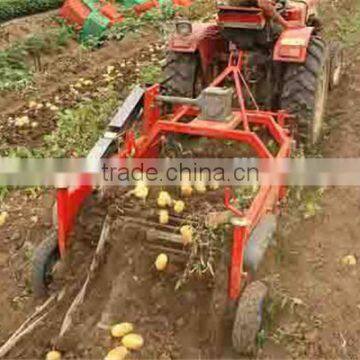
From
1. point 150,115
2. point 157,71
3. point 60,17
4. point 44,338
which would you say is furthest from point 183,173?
point 60,17

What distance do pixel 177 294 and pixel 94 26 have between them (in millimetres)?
9451

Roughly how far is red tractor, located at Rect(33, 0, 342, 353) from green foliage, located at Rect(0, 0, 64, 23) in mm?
9108

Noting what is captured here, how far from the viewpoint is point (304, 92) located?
22.6 ft

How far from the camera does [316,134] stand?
743 centimetres

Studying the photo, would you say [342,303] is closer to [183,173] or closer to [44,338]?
[183,173]

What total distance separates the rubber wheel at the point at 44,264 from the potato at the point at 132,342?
1023mm

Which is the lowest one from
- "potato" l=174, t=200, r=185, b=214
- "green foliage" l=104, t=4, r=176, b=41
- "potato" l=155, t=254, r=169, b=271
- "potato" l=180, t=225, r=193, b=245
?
"green foliage" l=104, t=4, r=176, b=41

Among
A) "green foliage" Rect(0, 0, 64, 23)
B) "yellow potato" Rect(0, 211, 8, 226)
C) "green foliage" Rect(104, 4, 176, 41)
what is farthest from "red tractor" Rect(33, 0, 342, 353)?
"green foliage" Rect(0, 0, 64, 23)

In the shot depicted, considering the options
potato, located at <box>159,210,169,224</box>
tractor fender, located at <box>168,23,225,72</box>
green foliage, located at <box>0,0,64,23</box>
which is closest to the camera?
potato, located at <box>159,210,169,224</box>

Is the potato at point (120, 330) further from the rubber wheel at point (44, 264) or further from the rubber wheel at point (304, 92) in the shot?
the rubber wheel at point (304, 92)

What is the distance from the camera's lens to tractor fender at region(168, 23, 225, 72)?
7.25 meters

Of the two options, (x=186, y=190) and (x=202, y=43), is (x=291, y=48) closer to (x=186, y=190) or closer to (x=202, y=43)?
(x=202, y=43)

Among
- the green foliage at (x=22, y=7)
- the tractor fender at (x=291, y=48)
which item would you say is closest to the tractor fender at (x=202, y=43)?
the tractor fender at (x=291, y=48)

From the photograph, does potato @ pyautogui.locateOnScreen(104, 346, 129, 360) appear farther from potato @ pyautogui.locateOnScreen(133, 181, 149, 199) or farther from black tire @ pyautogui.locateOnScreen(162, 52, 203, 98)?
black tire @ pyautogui.locateOnScreen(162, 52, 203, 98)
